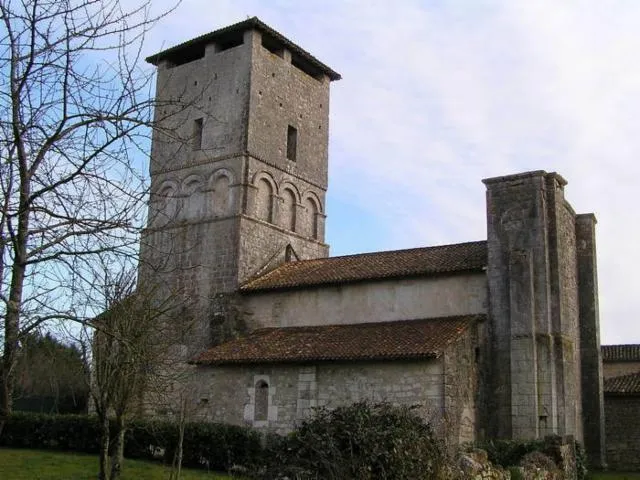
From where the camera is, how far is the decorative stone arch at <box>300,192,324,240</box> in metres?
30.5

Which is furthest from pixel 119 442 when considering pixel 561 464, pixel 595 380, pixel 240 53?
pixel 240 53

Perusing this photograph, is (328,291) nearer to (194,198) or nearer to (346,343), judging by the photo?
(346,343)

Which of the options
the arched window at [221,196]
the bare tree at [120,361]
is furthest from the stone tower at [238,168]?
the bare tree at [120,361]

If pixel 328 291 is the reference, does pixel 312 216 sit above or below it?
above

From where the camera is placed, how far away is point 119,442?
1492cm

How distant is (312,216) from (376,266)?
281 inches

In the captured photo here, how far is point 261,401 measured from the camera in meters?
21.8

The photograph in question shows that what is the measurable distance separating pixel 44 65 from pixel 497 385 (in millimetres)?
16747

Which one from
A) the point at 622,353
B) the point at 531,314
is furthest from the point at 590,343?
the point at 622,353

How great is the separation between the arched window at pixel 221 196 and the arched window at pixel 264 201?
1.15 metres

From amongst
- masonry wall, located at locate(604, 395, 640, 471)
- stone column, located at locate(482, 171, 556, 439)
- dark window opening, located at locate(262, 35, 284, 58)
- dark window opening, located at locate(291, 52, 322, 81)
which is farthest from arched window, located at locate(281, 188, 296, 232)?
masonry wall, located at locate(604, 395, 640, 471)

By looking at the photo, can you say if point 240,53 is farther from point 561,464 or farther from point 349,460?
point 349,460

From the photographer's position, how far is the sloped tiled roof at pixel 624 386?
2814cm

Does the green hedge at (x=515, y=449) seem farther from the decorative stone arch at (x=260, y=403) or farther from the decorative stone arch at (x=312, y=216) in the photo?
the decorative stone arch at (x=312, y=216)
